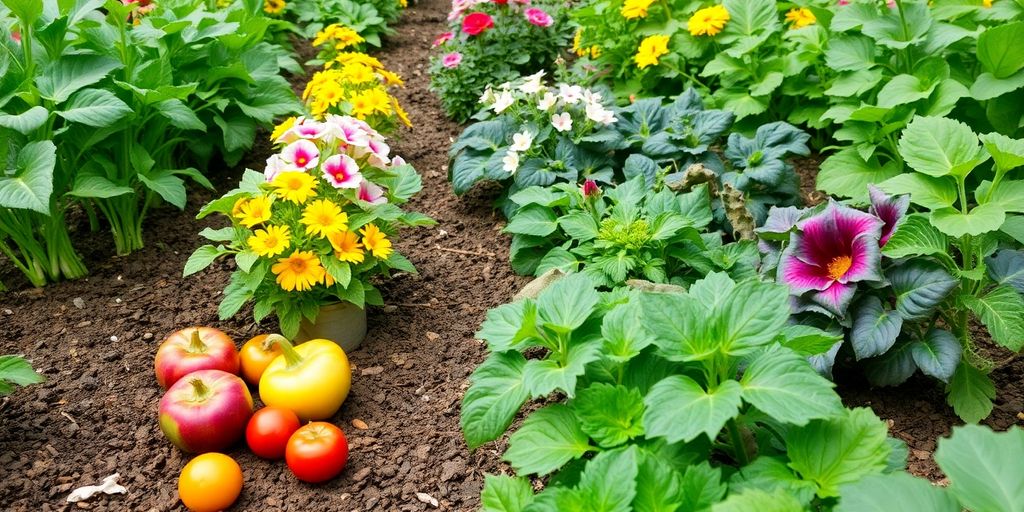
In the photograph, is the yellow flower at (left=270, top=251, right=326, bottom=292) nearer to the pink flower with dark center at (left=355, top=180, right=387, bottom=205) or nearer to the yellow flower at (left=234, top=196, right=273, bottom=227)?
the yellow flower at (left=234, top=196, right=273, bottom=227)

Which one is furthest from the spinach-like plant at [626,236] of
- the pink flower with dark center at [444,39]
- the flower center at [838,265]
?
the pink flower with dark center at [444,39]

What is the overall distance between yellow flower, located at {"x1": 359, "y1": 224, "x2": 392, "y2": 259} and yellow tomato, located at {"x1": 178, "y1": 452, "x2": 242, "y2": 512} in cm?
86

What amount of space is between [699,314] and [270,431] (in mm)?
1443

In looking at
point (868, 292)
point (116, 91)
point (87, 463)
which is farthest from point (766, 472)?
point (116, 91)

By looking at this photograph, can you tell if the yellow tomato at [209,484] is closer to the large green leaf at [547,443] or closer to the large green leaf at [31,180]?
the large green leaf at [547,443]

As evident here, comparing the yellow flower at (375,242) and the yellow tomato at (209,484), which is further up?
the yellow flower at (375,242)

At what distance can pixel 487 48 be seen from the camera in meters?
5.12

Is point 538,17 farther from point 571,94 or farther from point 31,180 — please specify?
point 31,180

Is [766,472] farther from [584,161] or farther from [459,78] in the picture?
[459,78]

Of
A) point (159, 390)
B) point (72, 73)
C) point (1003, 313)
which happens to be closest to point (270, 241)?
point (159, 390)

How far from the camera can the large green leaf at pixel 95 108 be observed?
131 inches

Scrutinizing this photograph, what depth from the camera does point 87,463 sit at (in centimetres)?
291

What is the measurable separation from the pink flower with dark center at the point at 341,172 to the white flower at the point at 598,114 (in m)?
1.26

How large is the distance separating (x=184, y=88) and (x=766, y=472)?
2.73 metres
